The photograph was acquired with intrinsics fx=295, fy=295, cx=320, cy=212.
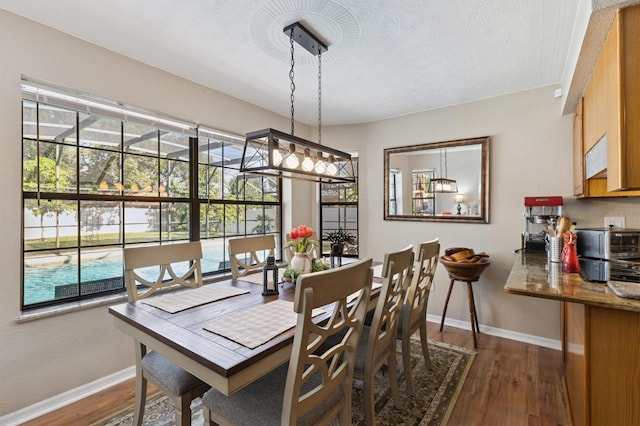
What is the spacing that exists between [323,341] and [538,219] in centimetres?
258

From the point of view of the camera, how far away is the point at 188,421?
53.1 inches

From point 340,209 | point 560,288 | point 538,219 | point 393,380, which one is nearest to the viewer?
point 560,288

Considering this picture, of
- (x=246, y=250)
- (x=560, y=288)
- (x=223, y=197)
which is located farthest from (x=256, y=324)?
(x=223, y=197)

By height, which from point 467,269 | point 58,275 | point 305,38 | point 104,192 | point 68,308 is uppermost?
point 305,38

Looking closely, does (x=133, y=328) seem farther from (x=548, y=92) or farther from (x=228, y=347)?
(x=548, y=92)

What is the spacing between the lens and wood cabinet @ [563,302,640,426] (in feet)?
4.12

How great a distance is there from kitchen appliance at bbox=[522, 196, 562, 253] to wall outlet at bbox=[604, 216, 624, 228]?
0.33m

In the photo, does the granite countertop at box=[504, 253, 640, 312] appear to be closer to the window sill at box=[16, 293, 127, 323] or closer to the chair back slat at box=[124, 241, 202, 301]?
the chair back slat at box=[124, 241, 202, 301]

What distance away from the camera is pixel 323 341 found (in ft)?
3.68

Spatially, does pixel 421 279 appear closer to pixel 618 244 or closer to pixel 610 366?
pixel 610 366

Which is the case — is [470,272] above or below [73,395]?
above

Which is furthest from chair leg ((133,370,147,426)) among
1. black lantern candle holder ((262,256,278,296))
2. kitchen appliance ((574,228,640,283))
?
kitchen appliance ((574,228,640,283))

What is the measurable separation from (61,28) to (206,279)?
7.13 feet

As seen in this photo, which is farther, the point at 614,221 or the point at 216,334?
the point at 614,221
